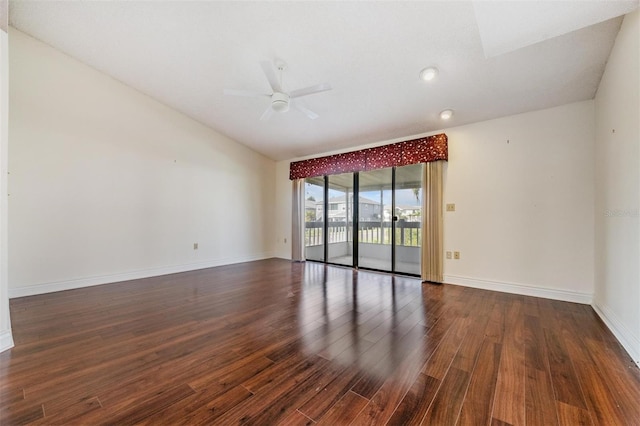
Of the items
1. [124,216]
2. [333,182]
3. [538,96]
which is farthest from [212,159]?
[538,96]

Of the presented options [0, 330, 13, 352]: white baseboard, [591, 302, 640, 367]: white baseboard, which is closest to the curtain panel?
[591, 302, 640, 367]: white baseboard

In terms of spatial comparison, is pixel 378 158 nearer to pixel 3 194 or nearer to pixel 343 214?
pixel 343 214

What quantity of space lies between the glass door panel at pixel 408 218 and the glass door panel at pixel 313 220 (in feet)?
6.11

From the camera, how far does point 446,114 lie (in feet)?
11.7

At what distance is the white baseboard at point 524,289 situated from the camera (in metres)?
3.05

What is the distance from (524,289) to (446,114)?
8.59 ft

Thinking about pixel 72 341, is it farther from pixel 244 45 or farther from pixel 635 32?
pixel 635 32

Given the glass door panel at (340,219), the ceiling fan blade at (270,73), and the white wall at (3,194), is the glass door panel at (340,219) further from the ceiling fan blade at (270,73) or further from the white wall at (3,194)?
the white wall at (3,194)

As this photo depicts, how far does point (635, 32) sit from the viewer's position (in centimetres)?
190

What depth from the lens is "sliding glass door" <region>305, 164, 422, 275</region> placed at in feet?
14.6

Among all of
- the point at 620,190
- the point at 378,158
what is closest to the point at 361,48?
the point at 378,158

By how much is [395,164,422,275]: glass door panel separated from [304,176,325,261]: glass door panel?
6.11ft

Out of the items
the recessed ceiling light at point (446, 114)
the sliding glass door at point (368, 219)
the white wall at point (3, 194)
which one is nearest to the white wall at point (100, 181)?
the white wall at point (3, 194)

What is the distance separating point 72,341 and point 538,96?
5392 mm
